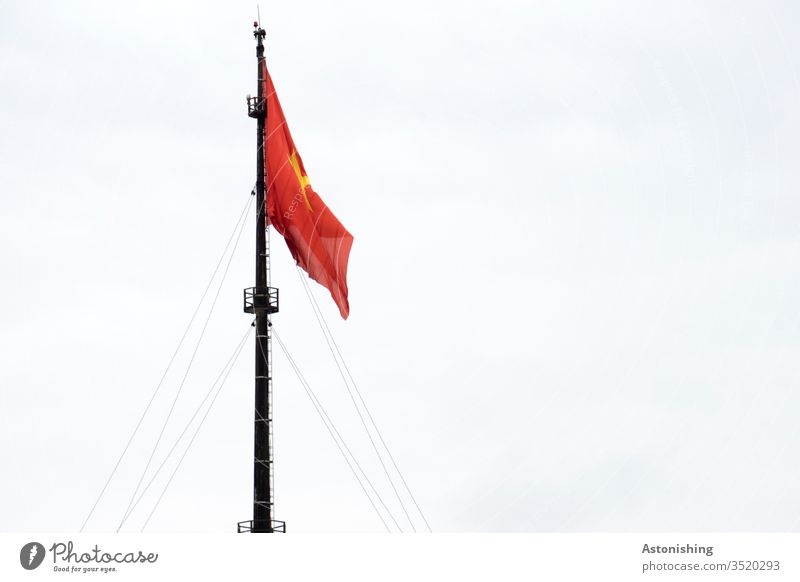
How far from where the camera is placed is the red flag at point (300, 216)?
3778cm

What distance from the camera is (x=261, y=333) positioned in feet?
119

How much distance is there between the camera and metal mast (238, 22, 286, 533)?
114 ft

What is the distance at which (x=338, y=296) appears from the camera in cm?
3891

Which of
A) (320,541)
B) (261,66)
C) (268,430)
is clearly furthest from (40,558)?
(261,66)

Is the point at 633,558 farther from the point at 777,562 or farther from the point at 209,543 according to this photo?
the point at 209,543

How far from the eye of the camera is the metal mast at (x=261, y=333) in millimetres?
34750

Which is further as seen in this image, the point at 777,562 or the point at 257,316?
the point at 257,316

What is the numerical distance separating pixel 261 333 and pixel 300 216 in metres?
4.35

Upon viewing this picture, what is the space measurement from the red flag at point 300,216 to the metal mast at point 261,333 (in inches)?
10.2

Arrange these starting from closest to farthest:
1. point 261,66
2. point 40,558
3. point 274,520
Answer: point 40,558
point 274,520
point 261,66

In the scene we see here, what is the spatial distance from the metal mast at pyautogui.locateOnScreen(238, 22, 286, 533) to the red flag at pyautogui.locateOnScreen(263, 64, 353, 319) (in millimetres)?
260

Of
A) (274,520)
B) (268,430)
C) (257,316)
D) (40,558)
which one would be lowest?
(40,558)

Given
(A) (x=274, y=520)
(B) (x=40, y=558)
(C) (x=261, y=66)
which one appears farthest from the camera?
(C) (x=261, y=66)

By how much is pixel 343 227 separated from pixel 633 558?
1517 cm
